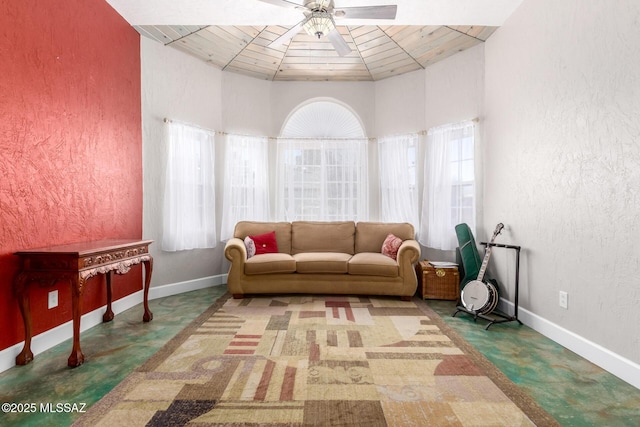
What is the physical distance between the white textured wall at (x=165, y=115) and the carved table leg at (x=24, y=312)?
1.66 meters

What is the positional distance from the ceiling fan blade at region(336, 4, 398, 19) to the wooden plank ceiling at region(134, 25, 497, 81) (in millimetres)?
993

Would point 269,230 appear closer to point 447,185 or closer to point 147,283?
point 147,283

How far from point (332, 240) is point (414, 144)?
1.78 meters

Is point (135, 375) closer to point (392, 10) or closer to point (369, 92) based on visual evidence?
point (392, 10)

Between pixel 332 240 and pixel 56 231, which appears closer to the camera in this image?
pixel 56 231

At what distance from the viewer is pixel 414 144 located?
4676mm

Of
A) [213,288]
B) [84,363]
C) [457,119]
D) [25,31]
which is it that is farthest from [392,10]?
[213,288]

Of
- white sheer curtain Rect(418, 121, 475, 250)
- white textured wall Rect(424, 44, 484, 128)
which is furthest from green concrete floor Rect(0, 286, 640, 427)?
white textured wall Rect(424, 44, 484, 128)

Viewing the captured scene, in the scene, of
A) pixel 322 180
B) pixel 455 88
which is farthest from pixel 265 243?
pixel 455 88

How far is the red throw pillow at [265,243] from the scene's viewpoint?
14.0 ft

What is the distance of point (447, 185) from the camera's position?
165 inches

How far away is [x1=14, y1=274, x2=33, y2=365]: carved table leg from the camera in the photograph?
2.19m

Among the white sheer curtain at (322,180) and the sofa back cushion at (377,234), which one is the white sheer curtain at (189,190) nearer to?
the white sheer curtain at (322,180)

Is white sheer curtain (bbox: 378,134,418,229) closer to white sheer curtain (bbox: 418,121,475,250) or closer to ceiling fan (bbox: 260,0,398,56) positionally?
white sheer curtain (bbox: 418,121,475,250)
